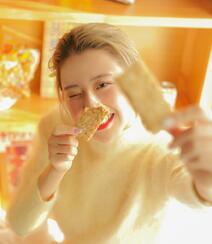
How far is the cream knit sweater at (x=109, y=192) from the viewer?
1.11 meters

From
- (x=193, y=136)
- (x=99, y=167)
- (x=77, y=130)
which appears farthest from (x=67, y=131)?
(x=193, y=136)

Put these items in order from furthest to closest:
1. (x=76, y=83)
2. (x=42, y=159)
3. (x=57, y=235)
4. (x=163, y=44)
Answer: (x=163, y=44), (x=57, y=235), (x=42, y=159), (x=76, y=83)

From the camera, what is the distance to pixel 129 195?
114 cm

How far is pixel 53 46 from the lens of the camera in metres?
1.55

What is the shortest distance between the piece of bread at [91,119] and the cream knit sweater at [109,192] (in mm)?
146

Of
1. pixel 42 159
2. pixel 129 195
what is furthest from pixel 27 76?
pixel 129 195

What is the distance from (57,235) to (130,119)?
1.67ft

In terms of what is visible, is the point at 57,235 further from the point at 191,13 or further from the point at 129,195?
the point at 191,13

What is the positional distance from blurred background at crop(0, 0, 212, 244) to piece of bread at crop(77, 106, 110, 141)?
0.33m

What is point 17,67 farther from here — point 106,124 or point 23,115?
point 106,124

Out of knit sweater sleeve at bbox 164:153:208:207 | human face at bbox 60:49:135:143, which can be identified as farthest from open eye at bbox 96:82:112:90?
knit sweater sleeve at bbox 164:153:208:207

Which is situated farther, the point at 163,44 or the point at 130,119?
the point at 163,44

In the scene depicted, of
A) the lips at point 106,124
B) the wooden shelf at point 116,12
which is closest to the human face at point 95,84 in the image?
the lips at point 106,124

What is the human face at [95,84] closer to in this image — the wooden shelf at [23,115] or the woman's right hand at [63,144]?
the woman's right hand at [63,144]
